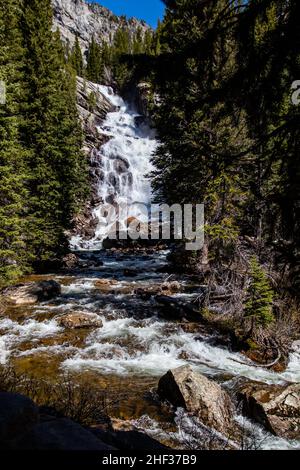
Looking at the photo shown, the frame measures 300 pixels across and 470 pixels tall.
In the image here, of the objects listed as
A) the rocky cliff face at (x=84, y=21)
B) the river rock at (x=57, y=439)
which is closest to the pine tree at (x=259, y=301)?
the river rock at (x=57, y=439)

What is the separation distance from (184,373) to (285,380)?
273cm

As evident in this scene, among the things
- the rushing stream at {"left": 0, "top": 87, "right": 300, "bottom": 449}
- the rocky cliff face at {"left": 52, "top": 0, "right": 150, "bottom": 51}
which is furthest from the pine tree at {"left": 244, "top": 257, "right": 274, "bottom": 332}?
the rocky cliff face at {"left": 52, "top": 0, "right": 150, "bottom": 51}

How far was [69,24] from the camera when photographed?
4683 inches

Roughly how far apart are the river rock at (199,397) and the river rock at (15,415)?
405 centimetres

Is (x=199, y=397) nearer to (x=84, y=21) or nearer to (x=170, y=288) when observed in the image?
(x=170, y=288)

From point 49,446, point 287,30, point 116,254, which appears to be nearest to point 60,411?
point 49,446

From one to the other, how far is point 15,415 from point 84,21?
152 m

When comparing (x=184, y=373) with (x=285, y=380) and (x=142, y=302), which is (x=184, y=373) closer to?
(x=285, y=380)

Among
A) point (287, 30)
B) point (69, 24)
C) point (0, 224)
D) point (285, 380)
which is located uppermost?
point (69, 24)

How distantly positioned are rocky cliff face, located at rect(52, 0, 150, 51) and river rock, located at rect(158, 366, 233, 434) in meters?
127

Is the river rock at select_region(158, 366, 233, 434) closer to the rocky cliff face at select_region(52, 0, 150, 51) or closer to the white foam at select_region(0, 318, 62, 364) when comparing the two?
the white foam at select_region(0, 318, 62, 364)

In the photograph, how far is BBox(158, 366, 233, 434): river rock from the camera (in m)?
5.73

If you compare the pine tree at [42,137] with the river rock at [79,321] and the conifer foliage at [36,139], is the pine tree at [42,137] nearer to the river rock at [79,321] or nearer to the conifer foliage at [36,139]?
the conifer foliage at [36,139]

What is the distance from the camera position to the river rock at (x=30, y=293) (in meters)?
12.7
